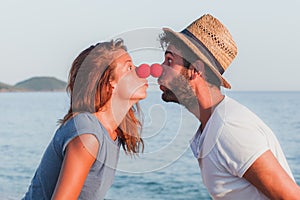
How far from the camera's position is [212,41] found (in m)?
3.14

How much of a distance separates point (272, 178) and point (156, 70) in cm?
76

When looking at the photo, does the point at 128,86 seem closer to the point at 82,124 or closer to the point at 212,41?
the point at 82,124

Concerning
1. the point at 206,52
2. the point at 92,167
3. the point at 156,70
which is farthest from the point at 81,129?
the point at 206,52

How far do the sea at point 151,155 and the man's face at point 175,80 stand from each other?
100mm

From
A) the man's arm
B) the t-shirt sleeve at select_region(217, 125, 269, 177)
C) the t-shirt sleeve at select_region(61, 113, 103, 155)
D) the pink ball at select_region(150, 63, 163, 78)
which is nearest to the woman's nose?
the pink ball at select_region(150, 63, 163, 78)

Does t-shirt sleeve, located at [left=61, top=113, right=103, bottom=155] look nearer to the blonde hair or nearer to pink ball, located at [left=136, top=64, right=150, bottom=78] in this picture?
the blonde hair

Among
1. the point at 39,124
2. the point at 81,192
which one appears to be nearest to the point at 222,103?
the point at 81,192

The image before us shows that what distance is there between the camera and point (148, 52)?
303cm

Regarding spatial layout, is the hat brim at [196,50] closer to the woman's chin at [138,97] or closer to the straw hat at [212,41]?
the straw hat at [212,41]

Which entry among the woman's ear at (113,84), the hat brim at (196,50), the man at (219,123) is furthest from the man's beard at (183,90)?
the woman's ear at (113,84)

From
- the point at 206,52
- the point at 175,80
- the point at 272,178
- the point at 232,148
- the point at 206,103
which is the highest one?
the point at 206,52

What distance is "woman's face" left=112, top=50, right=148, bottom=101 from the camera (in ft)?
9.70

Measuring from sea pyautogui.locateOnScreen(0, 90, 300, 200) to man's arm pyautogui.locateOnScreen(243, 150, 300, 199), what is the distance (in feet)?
1.57

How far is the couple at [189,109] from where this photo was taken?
273 cm
